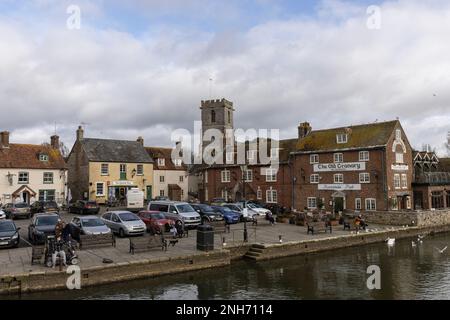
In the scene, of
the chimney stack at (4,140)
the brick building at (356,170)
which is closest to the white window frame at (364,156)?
the brick building at (356,170)

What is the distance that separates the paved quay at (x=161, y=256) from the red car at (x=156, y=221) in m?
1.75

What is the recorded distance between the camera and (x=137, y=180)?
52.1 meters

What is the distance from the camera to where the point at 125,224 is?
24469 mm

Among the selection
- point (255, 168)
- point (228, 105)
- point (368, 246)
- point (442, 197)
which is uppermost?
point (228, 105)

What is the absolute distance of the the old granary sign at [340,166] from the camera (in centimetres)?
4064

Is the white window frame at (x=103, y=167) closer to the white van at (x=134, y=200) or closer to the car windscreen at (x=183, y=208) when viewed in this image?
the white van at (x=134, y=200)

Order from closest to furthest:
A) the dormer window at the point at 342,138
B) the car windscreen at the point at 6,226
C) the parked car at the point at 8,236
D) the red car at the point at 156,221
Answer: the parked car at the point at 8,236 < the car windscreen at the point at 6,226 < the red car at the point at 156,221 < the dormer window at the point at 342,138

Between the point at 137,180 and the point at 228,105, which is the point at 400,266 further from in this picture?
the point at 228,105

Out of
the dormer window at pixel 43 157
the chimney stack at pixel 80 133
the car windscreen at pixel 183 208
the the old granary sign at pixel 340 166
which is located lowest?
the car windscreen at pixel 183 208

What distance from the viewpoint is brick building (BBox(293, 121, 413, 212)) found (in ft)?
128
